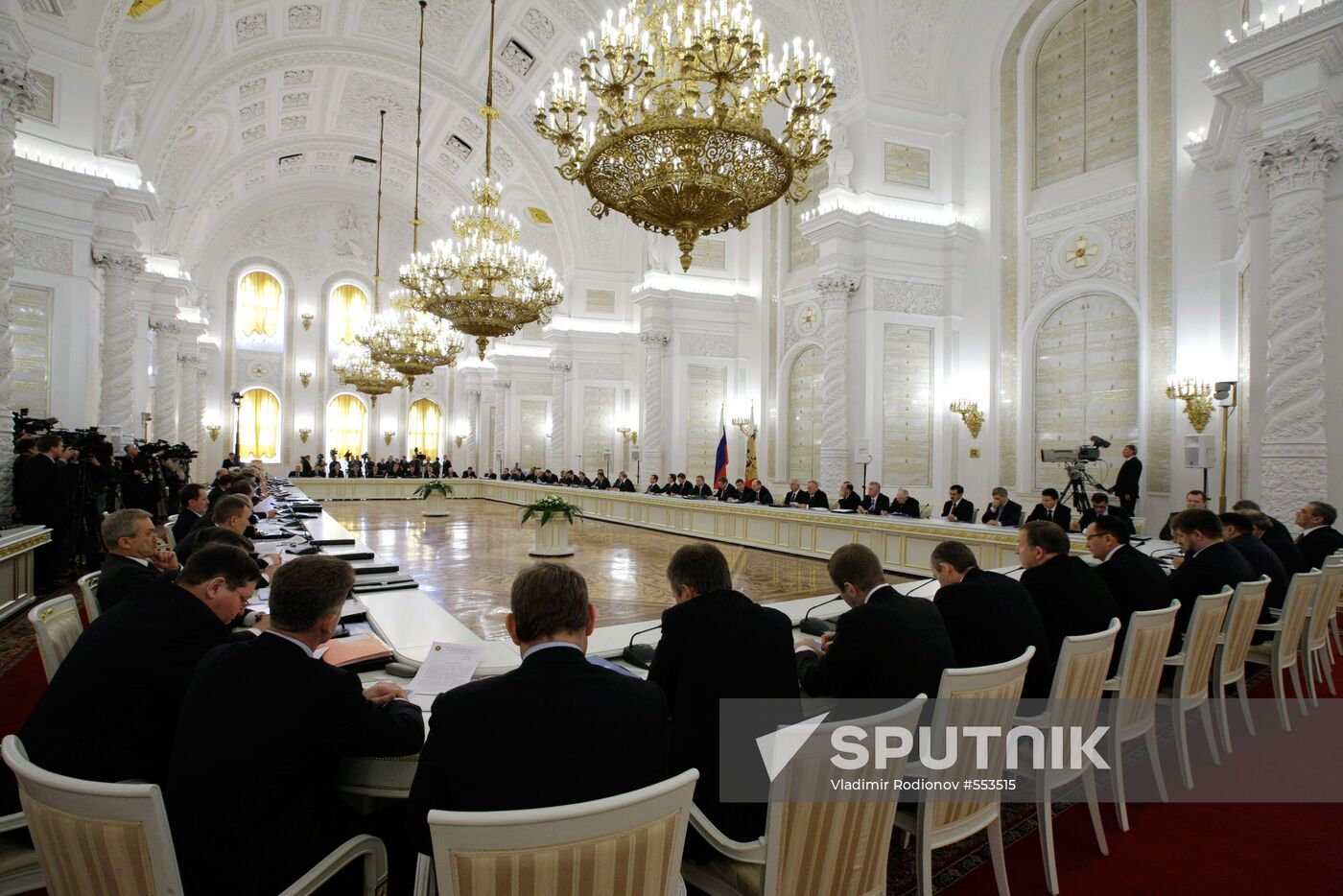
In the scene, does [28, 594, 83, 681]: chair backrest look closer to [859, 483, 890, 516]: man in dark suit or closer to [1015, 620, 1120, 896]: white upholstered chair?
[1015, 620, 1120, 896]: white upholstered chair

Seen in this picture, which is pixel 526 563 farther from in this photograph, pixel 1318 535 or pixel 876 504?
pixel 1318 535

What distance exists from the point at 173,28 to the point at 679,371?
1184 centimetres

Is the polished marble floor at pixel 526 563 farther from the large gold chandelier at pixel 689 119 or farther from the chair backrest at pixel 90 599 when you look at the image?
the large gold chandelier at pixel 689 119

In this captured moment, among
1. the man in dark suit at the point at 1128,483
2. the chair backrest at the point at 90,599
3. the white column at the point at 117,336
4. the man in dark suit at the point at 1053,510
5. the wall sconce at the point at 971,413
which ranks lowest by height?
the chair backrest at the point at 90,599

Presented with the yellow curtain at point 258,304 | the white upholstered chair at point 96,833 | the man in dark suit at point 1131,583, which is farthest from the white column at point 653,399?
the yellow curtain at point 258,304

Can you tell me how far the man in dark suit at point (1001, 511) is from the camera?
8.57 meters

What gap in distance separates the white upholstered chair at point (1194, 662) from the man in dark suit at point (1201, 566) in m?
0.33

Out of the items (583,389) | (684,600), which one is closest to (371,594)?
(684,600)

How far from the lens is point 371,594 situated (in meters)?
4.00

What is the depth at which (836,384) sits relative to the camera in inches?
485

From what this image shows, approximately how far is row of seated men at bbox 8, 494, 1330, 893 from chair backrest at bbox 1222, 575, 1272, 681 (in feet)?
7.55

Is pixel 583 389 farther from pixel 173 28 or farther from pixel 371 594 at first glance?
pixel 371 594

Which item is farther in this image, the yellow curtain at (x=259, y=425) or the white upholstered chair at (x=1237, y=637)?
the yellow curtain at (x=259, y=425)

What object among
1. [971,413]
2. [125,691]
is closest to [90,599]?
[125,691]
